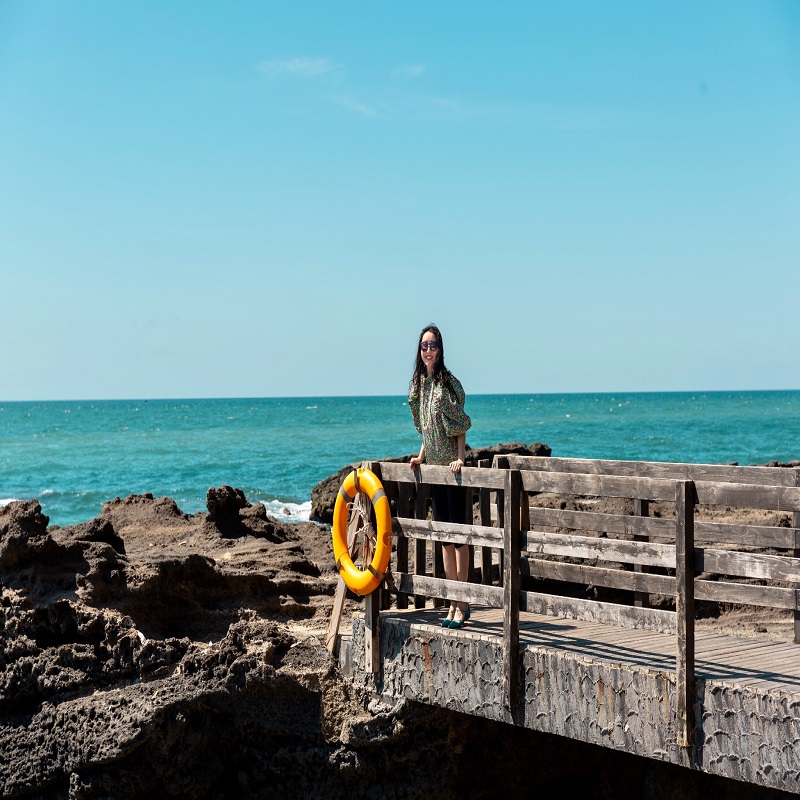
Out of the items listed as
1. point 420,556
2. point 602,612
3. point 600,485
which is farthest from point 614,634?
point 420,556

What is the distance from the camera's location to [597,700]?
5.68 m

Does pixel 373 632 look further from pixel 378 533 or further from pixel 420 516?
pixel 420 516

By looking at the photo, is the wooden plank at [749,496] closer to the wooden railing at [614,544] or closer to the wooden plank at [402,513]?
the wooden railing at [614,544]

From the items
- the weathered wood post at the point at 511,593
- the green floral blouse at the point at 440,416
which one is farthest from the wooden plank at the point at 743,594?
the green floral blouse at the point at 440,416

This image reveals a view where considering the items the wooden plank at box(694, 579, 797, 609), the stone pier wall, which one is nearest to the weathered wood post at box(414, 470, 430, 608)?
the stone pier wall

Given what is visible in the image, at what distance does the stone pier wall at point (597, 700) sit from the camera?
200 inches

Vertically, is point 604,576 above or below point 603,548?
below

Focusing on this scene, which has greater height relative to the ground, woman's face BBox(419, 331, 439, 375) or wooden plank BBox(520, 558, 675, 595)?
woman's face BBox(419, 331, 439, 375)

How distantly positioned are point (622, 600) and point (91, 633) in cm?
497

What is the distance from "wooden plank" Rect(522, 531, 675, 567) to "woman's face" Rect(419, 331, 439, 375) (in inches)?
61.4

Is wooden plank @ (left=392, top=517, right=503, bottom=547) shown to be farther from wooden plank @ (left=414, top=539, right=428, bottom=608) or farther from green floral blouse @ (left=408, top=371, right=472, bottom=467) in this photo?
green floral blouse @ (left=408, top=371, right=472, bottom=467)

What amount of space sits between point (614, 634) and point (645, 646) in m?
0.39

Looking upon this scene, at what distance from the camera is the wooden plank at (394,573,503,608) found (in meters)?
6.23

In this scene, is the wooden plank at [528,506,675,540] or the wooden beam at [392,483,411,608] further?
the wooden beam at [392,483,411,608]
